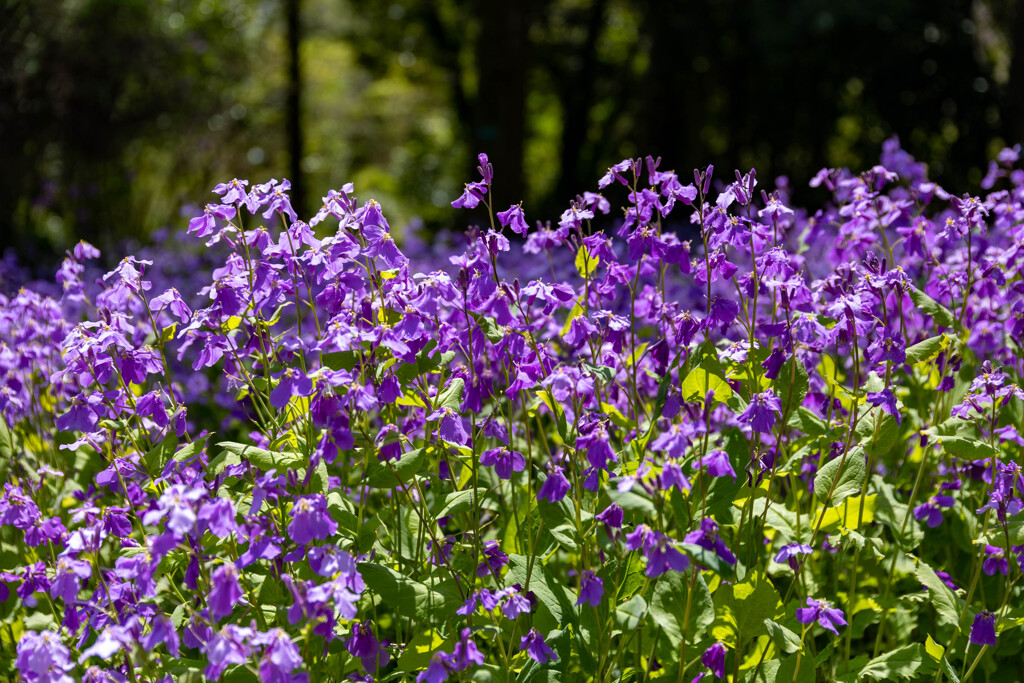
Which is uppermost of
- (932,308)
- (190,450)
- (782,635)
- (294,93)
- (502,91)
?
(294,93)

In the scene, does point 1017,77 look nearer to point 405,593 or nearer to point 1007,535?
point 1007,535

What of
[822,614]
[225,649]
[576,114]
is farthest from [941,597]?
[576,114]

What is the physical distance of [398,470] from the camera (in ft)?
6.43

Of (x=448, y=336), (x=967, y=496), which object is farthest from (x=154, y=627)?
(x=967, y=496)

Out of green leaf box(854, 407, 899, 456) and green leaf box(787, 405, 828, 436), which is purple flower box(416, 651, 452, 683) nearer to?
green leaf box(787, 405, 828, 436)

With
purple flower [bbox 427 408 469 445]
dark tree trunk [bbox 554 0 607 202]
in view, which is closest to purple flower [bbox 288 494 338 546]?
purple flower [bbox 427 408 469 445]

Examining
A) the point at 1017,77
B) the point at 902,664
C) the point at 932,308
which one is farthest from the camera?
the point at 1017,77

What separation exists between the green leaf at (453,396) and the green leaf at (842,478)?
835mm

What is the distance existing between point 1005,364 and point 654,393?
1128mm

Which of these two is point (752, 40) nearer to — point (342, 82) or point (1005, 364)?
point (1005, 364)

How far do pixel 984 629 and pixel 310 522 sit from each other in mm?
1510

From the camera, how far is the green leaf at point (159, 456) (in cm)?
206

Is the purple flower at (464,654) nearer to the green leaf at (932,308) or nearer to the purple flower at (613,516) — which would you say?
the purple flower at (613,516)

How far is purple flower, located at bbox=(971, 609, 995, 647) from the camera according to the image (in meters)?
2.06
